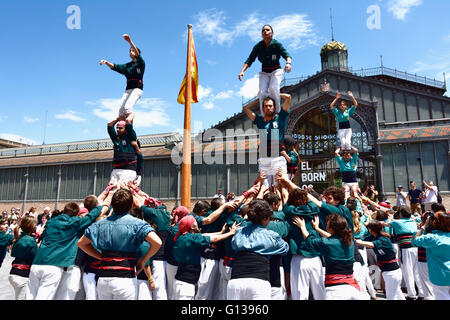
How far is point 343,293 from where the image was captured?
12.0 ft

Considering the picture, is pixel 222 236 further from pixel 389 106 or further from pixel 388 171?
pixel 389 106

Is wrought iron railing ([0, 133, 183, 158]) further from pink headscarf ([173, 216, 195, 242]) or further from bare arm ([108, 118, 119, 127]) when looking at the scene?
pink headscarf ([173, 216, 195, 242])

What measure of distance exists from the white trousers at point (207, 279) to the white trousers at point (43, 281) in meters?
2.30

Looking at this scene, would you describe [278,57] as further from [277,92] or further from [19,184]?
[19,184]

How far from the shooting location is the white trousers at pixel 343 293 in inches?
143

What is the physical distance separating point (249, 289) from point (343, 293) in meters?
1.20

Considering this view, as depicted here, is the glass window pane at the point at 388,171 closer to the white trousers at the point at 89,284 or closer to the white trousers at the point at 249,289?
the white trousers at the point at 249,289

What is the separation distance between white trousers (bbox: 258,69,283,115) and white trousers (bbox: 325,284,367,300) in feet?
12.6

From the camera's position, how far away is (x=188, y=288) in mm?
4566

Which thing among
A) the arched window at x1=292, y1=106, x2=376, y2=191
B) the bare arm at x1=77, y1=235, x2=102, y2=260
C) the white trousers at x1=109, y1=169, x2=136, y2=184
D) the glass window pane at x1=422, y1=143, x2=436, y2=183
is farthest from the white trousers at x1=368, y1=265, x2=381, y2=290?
the arched window at x1=292, y1=106, x2=376, y2=191

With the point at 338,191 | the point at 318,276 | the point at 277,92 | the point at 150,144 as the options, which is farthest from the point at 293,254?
the point at 150,144

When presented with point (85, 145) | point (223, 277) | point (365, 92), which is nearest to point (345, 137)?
point (223, 277)

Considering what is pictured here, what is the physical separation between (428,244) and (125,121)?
20.8ft

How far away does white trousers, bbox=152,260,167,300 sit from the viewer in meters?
5.19
